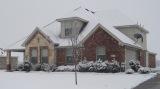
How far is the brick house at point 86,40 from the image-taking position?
120ft

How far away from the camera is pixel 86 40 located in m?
37.8

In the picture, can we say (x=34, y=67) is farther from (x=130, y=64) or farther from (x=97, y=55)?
(x=130, y=64)

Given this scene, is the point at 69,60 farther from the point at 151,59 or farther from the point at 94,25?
the point at 151,59

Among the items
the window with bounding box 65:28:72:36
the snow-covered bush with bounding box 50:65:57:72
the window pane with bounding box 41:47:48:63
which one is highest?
the window with bounding box 65:28:72:36

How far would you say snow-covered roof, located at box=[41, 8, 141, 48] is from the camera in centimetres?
3708

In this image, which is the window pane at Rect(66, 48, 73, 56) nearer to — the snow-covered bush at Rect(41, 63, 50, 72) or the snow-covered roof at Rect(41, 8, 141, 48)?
the snow-covered roof at Rect(41, 8, 141, 48)

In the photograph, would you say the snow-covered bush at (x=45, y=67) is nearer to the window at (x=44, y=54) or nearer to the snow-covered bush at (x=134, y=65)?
the window at (x=44, y=54)

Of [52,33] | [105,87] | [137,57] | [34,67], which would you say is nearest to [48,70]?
[34,67]

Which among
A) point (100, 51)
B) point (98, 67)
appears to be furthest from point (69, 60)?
point (98, 67)

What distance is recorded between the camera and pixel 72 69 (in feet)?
121

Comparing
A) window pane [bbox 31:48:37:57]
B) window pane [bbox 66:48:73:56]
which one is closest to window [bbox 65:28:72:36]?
window pane [bbox 66:48:73:56]

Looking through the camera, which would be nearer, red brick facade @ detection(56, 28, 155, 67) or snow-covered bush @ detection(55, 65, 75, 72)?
red brick facade @ detection(56, 28, 155, 67)

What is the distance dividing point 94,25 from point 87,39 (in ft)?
7.53

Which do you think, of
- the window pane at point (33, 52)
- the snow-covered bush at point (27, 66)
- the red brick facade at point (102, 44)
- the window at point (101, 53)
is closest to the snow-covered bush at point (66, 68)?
the red brick facade at point (102, 44)
